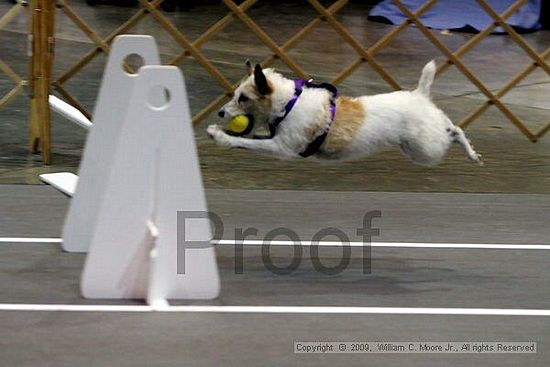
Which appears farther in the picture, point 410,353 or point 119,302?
point 119,302

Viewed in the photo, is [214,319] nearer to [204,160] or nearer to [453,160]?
[204,160]

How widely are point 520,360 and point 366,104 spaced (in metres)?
1.21

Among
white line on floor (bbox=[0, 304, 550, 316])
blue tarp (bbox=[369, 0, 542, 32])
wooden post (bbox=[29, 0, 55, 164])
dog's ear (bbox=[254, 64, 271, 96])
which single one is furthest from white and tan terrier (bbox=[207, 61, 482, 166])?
blue tarp (bbox=[369, 0, 542, 32])

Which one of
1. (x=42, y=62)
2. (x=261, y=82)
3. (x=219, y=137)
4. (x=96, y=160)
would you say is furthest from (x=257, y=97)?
(x=42, y=62)

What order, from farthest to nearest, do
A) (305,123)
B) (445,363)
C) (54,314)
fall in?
1. (305,123)
2. (54,314)
3. (445,363)

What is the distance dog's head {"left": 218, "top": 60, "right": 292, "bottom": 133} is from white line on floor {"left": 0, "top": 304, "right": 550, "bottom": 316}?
0.75 meters

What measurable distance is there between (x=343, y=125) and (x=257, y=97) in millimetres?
319

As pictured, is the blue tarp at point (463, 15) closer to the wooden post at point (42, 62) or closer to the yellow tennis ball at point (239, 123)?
the wooden post at point (42, 62)

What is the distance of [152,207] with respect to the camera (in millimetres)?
2918

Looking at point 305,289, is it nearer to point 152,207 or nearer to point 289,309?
point 289,309

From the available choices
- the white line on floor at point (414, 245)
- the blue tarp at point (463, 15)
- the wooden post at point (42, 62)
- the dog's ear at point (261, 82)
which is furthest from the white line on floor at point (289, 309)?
the blue tarp at point (463, 15)

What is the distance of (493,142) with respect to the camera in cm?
546

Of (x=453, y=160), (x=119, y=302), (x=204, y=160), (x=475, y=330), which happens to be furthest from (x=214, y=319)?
(x=453, y=160)

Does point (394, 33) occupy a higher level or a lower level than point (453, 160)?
higher
